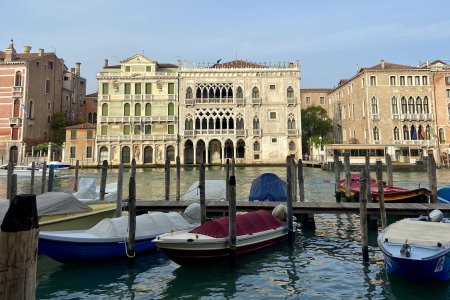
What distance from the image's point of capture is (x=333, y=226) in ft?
36.5

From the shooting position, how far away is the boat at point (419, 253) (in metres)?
5.77

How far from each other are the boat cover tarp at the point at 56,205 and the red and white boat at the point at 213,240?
318 centimetres

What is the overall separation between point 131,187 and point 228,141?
106ft

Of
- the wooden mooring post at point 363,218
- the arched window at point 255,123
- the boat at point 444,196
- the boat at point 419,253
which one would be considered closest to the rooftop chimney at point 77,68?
the arched window at point 255,123

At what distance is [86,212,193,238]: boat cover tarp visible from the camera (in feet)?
24.9

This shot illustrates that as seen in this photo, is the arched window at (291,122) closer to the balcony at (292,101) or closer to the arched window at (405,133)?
the balcony at (292,101)

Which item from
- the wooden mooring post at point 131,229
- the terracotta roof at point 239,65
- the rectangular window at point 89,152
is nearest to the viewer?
the wooden mooring post at point 131,229

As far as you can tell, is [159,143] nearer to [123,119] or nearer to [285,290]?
[123,119]

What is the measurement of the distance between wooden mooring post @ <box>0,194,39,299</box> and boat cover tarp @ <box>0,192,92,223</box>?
292 inches

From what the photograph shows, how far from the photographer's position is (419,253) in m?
5.88

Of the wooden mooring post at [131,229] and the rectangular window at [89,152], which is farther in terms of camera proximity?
the rectangular window at [89,152]

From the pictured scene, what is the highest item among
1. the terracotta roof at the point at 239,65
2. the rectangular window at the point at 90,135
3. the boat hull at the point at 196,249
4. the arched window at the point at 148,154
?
the terracotta roof at the point at 239,65

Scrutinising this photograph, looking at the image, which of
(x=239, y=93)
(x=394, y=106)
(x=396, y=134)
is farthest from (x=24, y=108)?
(x=396, y=134)

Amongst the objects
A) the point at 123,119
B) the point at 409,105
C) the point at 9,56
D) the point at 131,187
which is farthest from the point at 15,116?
the point at 409,105
